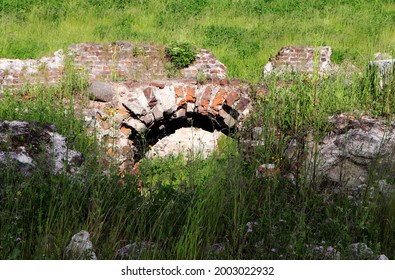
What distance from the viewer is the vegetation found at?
3.64 m

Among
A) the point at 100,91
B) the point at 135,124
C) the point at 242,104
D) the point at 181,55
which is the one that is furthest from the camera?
the point at 181,55

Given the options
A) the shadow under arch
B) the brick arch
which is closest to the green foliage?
the shadow under arch

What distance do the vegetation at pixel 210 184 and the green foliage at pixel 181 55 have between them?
104 cm

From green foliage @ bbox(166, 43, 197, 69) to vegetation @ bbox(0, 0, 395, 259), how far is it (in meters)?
1.04

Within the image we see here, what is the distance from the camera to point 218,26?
46.4 feet

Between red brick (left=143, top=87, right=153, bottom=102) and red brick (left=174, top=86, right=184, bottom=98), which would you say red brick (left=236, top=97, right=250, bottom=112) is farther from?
red brick (left=143, top=87, right=153, bottom=102)

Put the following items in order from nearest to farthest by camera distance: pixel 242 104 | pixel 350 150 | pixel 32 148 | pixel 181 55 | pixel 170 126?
1. pixel 32 148
2. pixel 350 150
3. pixel 242 104
4. pixel 170 126
5. pixel 181 55

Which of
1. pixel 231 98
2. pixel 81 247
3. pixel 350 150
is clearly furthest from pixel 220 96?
pixel 81 247

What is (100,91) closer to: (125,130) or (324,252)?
(125,130)

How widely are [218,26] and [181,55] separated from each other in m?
3.57

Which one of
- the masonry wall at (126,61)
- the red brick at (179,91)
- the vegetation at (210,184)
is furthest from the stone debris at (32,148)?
the masonry wall at (126,61)

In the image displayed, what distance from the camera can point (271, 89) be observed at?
8289 mm

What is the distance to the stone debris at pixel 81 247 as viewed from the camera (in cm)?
329
